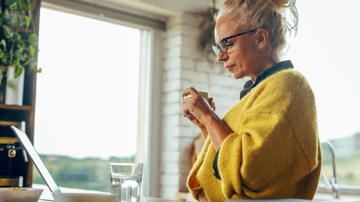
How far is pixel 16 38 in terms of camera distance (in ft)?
8.00

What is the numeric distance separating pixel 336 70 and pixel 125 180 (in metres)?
2.62

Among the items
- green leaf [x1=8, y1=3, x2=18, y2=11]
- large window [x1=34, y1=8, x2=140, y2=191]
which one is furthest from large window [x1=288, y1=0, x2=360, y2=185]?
green leaf [x1=8, y1=3, x2=18, y2=11]

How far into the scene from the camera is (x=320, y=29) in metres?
3.34

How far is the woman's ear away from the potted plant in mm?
1633

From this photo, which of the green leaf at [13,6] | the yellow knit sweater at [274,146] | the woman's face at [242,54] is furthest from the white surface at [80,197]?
the green leaf at [13,6]

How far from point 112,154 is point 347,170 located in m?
1.67

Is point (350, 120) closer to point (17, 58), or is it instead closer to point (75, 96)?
point (75, 96)

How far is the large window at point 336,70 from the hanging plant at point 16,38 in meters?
1.97

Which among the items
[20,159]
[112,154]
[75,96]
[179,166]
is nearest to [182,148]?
[179,166]

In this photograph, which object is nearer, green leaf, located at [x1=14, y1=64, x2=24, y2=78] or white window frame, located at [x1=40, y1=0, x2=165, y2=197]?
green leaf, located at [x1=14, y1=64, x2=24, y2=78]

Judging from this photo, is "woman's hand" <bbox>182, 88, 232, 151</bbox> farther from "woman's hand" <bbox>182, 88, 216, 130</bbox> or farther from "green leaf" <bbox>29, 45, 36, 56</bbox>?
"green leaf" <bbox>29, 45, 36, 56</bbox>

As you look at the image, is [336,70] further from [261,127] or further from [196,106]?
[261,127]

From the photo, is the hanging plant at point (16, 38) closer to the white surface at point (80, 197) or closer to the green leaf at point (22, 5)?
the green leaf at point (22, 5)

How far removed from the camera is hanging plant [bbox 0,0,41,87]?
2.40 m
